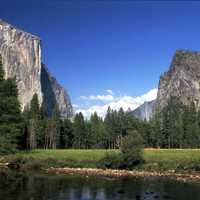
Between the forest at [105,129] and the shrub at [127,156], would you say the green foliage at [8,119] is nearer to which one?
the shrub at [127,156]

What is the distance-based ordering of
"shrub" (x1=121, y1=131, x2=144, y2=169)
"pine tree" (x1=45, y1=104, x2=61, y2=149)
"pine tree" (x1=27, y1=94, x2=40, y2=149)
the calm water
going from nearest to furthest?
the calm water → "shrub" (x1=121, y1=131, x2=144, y2=169) → "pine tree" (x1=27, y1=94, x2=40, y2=149) → "pine tree" (x1=45, y1=104, x2=61, y2=149)

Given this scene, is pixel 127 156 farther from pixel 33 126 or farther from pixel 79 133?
pixel 79 133

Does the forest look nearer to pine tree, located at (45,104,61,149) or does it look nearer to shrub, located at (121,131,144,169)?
pine tree, located at (45,104,61,149)

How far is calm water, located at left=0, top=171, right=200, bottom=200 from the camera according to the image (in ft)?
115

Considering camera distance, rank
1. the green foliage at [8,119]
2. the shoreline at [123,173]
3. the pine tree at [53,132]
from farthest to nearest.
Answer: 1. the pine tree at [53,132]
2. the green foliage at [8,119]
3. the shoreline at [123,173]

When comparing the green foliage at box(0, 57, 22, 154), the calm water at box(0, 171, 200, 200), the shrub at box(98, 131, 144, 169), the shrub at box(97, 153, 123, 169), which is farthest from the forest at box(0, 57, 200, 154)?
the calm water at box(0, 171, 200, 200)

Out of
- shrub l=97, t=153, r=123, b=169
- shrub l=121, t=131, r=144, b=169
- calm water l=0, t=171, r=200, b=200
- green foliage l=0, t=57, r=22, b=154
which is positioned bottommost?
calm water l=0, t=171, r=200, b=200

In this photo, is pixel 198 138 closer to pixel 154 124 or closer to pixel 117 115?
pixel 154 124

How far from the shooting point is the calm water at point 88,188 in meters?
35.0

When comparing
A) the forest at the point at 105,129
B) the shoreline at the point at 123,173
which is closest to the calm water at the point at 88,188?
the shoreline at the point at 123,173

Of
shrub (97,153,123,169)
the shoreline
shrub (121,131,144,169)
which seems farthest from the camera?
shrub (97,153,123,169)

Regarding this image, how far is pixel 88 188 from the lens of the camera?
1587 inches

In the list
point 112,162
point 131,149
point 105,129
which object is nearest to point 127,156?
point 131,149

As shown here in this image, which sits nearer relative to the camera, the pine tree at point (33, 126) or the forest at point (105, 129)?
the pine tree at point (33, 126)
